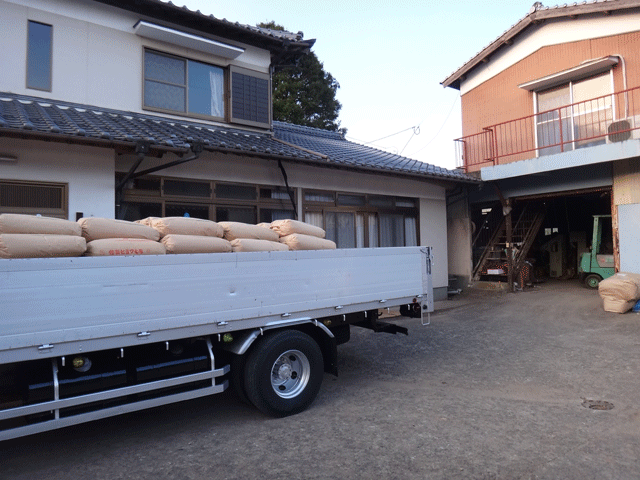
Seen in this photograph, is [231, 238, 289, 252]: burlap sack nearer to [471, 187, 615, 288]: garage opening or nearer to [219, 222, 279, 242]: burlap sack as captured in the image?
[219, 222, 279, 242]: burlap sack

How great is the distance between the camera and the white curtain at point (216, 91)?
9.74m

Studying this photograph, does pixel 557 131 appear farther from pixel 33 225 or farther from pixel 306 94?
pixel 306 94

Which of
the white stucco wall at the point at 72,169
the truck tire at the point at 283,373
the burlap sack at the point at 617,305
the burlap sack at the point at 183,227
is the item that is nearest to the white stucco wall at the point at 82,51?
the white stucco wall at the point at 72,169

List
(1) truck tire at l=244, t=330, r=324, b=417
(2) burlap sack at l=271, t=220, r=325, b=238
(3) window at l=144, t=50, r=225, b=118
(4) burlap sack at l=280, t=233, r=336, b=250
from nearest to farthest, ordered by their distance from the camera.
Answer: (1) truck tire at l=244, t=330, r=324, b=417
(4) burlap sack at l=280, t=233, r=336, b=250
(2) burlap sack at l=271, t=220, r=325, b=238
(3) window at l=144, t=50, r=225, b=118

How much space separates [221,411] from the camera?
15.6 ft

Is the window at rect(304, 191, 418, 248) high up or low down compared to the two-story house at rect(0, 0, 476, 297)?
down

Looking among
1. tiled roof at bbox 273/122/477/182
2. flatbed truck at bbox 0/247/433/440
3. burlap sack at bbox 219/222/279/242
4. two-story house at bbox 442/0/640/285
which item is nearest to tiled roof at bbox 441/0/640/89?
two-story house at bbox 442/0/640/285

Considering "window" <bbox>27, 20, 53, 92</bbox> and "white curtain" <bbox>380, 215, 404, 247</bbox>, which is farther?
→ "white curtain" <bbox>380, 215, 404, 247</bbox>

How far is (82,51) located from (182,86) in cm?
191

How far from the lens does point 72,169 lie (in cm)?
675

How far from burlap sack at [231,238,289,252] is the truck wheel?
11.0 m

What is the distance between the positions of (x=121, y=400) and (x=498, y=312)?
344 inches

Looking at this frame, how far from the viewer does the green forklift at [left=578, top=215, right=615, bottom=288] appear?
12039 millimetres

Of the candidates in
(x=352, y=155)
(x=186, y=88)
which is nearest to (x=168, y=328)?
(x=186, y=88)
